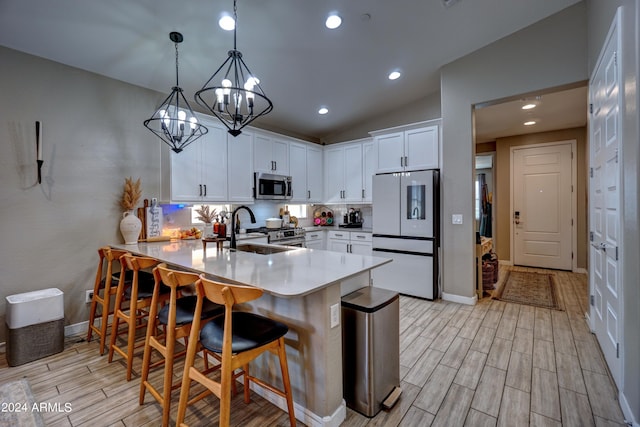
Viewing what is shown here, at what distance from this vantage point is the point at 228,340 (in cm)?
140

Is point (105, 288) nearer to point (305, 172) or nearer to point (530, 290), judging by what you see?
point (305, 172)

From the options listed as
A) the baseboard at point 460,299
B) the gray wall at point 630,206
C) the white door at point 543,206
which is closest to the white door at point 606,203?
the gray wall at point 630,206

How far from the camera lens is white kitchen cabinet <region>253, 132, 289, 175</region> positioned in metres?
4.52

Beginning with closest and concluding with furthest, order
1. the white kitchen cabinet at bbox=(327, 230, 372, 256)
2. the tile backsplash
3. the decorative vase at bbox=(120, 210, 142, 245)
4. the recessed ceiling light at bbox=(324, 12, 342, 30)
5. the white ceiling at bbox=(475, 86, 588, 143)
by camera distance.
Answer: the recessed ceiling light at bbox=(324, 12, 342, 30), the decorative vase at bbox=(120, 210, 142, 245), the tile backsplash, the white ceiling at bbox=(475, 86, 588, 143), the white kitchen cabinet at bbox=(327, 230, 372, 256)

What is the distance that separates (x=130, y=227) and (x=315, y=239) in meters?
2.85

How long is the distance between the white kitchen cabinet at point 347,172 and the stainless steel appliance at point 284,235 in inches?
45.8

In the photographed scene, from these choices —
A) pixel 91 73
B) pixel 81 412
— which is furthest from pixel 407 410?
pixel 91 73

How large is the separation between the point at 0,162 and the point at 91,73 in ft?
4.03

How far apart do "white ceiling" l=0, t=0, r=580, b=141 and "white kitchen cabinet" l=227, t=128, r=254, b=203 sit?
762mm

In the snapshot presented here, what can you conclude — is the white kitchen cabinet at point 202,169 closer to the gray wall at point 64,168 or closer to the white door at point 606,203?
Answer: the gray wall at point 64,168

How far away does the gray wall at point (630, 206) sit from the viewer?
1.60 meters

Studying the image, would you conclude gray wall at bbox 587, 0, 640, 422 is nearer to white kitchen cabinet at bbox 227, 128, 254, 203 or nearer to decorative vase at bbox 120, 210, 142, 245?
white kitchen cabinet at bbox 227, 128, 254, 203

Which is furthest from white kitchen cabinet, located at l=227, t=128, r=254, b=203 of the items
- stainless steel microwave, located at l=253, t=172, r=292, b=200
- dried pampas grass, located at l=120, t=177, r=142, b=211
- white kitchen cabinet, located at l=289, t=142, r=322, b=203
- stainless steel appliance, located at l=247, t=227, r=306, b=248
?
dried pampas grass, located at l=120, t=177, r=142, b=211

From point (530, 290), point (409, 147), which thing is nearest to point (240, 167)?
point (409, 147)
